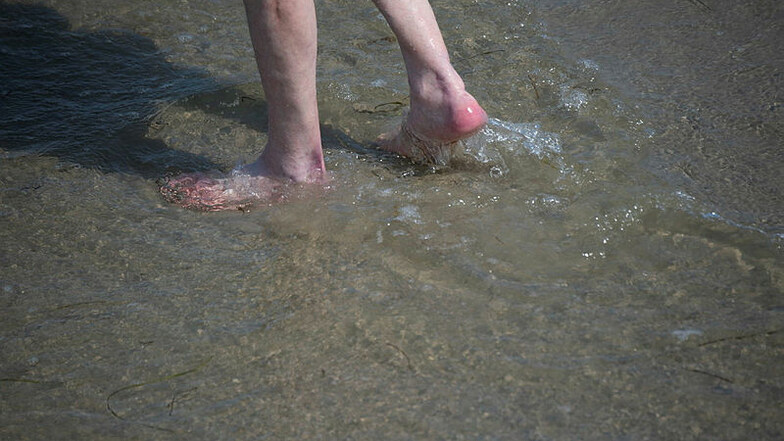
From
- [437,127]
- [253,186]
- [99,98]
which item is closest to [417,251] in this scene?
[437,127]

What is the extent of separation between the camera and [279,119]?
2.14 meters

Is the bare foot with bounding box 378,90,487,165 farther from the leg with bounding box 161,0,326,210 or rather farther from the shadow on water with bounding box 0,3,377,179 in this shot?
the leg with bounding box 161,0,326,210

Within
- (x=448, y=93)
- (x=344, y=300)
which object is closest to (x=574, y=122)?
(x=448, y=93)

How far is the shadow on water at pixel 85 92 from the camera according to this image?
2473 millimetres

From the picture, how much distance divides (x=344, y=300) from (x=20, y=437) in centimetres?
74

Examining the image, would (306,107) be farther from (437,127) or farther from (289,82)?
(437,127)

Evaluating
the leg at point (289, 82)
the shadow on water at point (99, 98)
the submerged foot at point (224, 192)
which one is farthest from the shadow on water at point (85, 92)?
the leg at point (289, 82)

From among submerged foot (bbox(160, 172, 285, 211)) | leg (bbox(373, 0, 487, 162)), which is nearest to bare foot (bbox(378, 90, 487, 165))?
leg (bbox(373, 0, 487, 162))

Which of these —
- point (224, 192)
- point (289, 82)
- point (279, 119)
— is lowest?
point (224, 192)

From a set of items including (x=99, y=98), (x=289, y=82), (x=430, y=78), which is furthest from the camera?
(x=99, y=98)

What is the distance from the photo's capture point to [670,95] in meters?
2.58

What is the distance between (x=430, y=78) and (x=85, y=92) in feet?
4.73

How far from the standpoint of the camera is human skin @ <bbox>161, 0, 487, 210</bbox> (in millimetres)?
2059

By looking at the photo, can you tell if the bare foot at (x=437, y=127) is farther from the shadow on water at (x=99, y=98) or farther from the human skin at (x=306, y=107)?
the shadow on water at (x=99, y=98)
